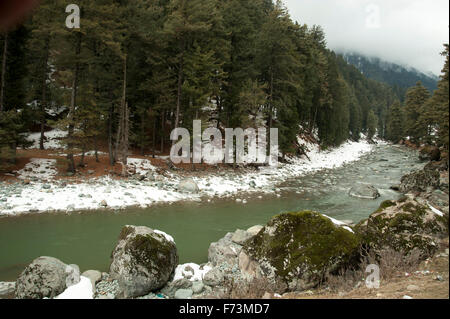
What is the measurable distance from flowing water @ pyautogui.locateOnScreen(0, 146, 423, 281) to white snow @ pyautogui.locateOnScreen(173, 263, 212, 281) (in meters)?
0.68

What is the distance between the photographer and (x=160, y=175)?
19.9 metres

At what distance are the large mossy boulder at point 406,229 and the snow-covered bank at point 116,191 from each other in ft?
35.1

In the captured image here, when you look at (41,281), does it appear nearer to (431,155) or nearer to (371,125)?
(431,155)

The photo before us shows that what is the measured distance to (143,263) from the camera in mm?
7020

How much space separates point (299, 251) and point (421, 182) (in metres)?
15.7

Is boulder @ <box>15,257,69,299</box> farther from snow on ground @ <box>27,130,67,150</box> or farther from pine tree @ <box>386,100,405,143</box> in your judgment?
pine tree @ <box>386,100,405,143</box>

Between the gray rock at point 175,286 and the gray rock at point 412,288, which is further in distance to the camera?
the gray rock at point 175,286

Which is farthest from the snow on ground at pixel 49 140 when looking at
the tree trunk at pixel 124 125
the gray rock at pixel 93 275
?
the gray rock at pixel 93 275

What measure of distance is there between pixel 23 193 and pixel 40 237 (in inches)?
201

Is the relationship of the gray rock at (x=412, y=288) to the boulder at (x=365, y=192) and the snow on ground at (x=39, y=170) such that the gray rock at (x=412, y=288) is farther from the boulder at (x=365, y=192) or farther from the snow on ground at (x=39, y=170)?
the snow on ground at (x=39, y=170)

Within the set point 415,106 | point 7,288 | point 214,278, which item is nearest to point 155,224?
point 214,278

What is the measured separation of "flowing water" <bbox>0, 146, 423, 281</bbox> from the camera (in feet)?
29.0

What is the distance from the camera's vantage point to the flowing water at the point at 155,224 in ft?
29.0
